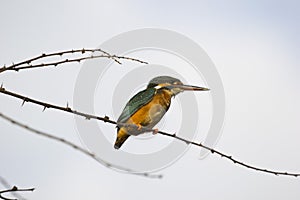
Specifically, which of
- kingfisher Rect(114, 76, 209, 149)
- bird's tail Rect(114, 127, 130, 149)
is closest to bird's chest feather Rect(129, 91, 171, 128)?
kingfisher Rect(114, 76, 209, 149)

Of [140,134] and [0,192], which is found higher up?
[140,134]

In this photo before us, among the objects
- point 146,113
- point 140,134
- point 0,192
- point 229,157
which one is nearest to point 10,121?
point 0,192

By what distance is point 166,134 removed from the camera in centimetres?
281

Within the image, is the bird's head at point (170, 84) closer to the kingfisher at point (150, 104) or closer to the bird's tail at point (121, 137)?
the kingfisher at point (150, 104)

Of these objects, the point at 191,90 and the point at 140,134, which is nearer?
the point at 191,90

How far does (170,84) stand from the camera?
12.2 ft

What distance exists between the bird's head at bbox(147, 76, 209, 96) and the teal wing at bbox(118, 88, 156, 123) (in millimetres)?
133

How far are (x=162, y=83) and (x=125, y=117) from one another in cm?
53

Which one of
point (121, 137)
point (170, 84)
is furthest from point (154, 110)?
point (121, 137)

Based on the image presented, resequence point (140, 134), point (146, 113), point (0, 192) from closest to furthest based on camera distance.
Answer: point (0, 192), point (140, 134), point (146, 113)

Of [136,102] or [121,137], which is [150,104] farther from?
[121,137]

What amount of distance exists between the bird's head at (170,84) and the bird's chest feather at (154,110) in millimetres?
97

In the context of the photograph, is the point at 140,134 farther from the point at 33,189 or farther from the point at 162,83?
the point at 33,189

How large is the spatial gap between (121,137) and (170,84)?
0.64 m
